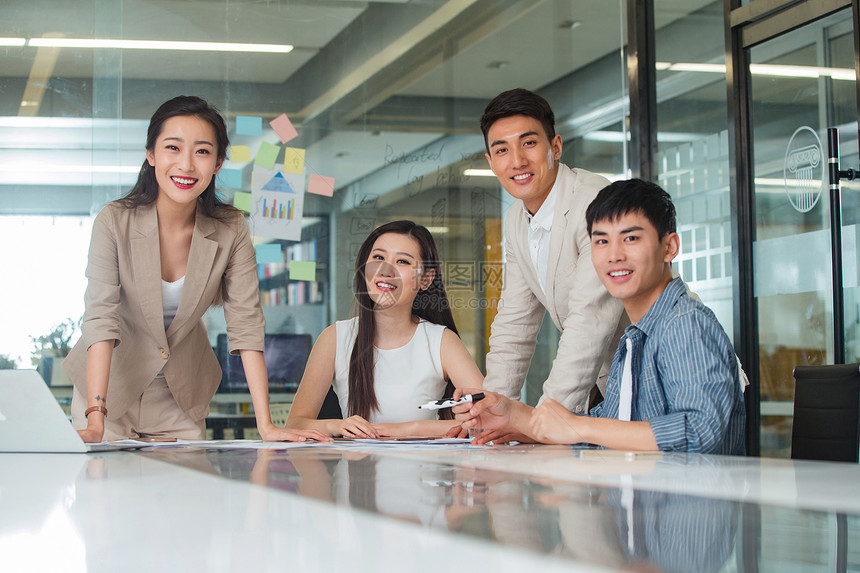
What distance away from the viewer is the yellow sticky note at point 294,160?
363cm

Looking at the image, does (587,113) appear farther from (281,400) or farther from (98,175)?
(98,175)

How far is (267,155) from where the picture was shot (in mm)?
3604

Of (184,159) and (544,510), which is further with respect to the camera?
(184,159)

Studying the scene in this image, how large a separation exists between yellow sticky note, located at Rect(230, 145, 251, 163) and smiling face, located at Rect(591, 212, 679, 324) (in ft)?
7.59

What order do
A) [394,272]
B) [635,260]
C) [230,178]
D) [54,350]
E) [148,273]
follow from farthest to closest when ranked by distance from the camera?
[230,178] → [54,350] → [394,272] → [148,273] → [635,260]

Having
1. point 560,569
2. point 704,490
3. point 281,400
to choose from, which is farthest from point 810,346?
point 560,569

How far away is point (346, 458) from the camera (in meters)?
0.96

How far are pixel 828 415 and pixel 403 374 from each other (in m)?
1.07

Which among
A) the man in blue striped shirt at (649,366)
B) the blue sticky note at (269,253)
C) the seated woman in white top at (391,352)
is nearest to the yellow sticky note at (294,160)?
the blue sticky note at (269,253)

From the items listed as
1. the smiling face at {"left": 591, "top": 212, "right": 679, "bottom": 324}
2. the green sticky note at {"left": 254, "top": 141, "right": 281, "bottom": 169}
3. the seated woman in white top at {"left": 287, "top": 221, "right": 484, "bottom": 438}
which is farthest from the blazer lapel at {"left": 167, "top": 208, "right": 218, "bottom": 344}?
the green sticky note at {"left": 254, "top": 141, "right": 281, "bottom": 169}

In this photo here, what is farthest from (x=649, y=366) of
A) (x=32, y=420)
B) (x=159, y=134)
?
(x=159, y=134)

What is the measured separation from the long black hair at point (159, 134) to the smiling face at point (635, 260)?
957mm

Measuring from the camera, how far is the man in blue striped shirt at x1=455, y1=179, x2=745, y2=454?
1.29m

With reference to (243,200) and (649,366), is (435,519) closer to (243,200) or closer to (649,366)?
(649,366)
